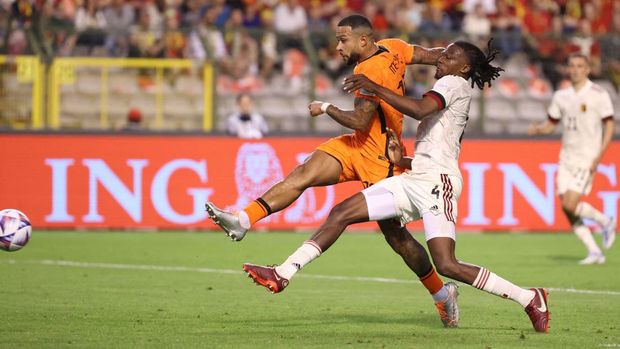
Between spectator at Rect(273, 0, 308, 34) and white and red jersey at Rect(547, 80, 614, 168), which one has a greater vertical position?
spectator at Rect(273, 0, 308, 34)

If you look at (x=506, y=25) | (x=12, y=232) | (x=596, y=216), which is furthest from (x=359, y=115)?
(x=506, y=25)

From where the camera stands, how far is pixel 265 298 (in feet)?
39.3

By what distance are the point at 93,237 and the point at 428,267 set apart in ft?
31.3

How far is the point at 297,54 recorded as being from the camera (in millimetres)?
23047

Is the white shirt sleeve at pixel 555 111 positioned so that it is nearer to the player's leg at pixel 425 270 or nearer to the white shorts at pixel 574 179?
the white shorts at pixel 574 179

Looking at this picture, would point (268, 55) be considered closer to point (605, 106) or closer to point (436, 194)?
point (605, 106)

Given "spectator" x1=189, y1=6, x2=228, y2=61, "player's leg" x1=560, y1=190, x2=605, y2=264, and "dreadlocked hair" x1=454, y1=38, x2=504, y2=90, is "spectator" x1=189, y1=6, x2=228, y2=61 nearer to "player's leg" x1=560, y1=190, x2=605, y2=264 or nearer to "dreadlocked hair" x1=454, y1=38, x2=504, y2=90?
"player's leg" x1=560, y1=190, x2=605, y2=264

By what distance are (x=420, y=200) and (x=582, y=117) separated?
23.3 ft

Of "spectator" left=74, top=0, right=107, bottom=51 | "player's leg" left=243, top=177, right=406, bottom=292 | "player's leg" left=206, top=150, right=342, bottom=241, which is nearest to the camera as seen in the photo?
"player's leg" left=243, top=177, right=406, bottom=292

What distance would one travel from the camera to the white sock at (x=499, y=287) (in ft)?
31.1

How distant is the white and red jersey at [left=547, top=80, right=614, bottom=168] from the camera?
52.6 feet

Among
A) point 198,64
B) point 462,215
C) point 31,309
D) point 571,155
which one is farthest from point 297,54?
point 31,309

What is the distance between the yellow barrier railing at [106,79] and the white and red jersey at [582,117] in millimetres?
6970

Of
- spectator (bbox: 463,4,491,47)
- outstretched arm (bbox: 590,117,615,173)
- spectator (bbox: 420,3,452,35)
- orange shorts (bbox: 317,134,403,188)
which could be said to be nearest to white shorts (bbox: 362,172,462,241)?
orange shorts (bbox: 317,134,403,188)
